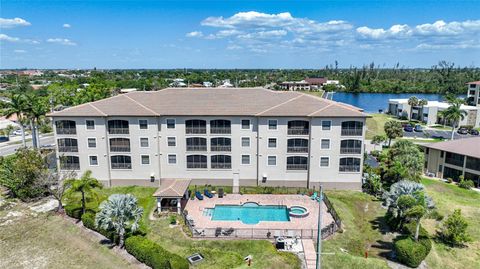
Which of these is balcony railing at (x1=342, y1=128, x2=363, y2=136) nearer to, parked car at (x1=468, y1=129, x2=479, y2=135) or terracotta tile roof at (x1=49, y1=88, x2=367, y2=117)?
terracotta tile roof at (x1=49, y1=88, x2=367, y2=117)

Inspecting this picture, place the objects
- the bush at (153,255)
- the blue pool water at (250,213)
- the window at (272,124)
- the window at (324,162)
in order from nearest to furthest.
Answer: the bush at (153,255) → the blue pool water at (250,213) → the window at (272,124) → the window at (324,162)

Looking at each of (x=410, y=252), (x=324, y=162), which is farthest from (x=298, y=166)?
(x=410, y=252)

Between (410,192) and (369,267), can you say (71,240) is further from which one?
(410,192)

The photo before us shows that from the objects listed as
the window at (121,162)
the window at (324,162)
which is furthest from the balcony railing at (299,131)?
the window at (121,162)

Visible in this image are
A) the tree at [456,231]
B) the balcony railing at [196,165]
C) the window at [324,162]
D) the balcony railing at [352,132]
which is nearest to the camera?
the tree at [456,231]

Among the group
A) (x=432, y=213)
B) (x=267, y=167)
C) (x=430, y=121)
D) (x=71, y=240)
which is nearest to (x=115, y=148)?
(x=71, y=240)

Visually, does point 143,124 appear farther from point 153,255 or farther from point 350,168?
point 350,168

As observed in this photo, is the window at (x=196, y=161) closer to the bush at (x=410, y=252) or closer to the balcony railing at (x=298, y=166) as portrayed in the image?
the balcony railing at (x=298, y=166)
